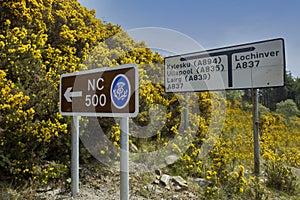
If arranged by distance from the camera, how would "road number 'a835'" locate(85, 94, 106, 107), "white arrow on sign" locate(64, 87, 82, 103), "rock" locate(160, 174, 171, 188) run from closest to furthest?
"road number 'a835'" locate(85, 94, 106, 107)
"white arrow on sign" locate(64, 87, 82, 103)
"rock" locate(160, 174, 171, 188)

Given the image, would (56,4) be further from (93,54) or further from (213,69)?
(213,69)

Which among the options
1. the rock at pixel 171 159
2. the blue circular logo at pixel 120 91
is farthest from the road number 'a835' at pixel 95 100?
the rock at pixel 171 159

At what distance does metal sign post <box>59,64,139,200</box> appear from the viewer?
180 cm

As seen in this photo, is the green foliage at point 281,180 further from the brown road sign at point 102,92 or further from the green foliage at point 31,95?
the brown road sign at point 102,92

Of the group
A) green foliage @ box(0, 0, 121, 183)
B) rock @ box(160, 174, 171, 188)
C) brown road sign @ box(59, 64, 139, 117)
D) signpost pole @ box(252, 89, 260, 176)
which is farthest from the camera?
signpost pole @ box(252, 89, 260, 176)

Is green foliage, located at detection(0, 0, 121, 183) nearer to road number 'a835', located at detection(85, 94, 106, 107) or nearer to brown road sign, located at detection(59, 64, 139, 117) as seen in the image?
brown road sign, located at detection(59, 64, 139, 117)

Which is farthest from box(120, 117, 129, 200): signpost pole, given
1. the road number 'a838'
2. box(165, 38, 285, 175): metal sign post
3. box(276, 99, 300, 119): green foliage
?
box(276, 99, 300, 119): green foliage

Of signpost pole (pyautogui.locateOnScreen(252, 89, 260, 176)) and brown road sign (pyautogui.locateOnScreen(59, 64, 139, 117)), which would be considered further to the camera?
signpost pole (pyautogui.locateOnScreen(252, 89, 260, 176))

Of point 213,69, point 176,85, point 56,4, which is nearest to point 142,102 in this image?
point 176,85

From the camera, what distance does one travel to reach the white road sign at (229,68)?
3387mm

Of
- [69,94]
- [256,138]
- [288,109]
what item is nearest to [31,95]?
[69,94]

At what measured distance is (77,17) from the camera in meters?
5.67

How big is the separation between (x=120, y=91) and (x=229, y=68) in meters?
2.29

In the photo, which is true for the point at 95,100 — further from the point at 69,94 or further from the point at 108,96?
the point at 69,94
